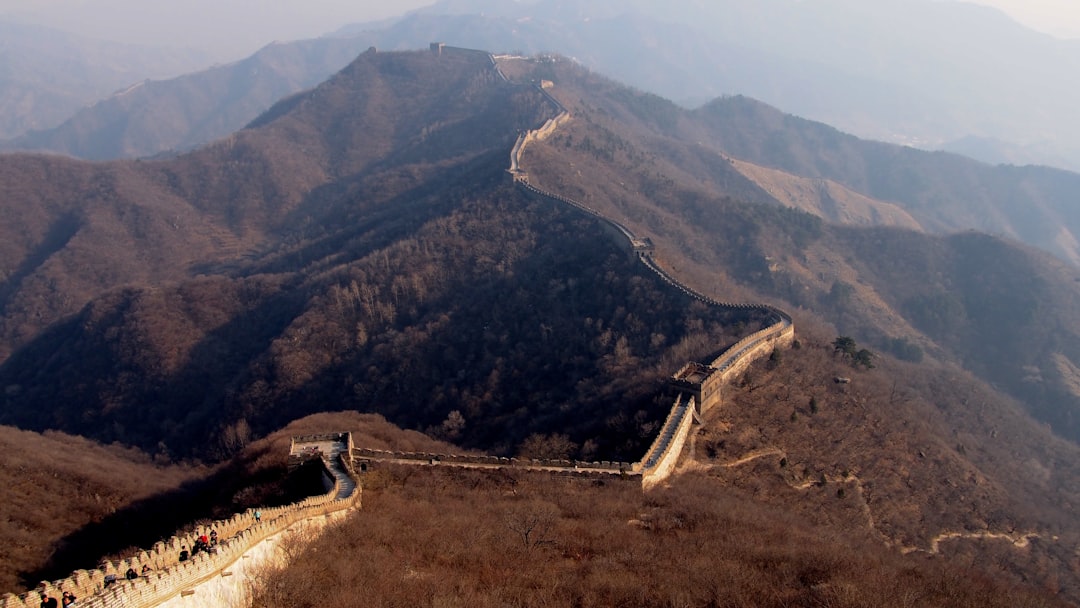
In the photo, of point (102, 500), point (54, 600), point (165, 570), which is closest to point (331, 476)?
point (102, 500)

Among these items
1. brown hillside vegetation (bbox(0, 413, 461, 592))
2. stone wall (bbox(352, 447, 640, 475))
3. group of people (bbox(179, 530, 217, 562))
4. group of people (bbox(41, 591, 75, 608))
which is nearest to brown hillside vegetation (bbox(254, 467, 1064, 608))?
stone wall (bbox(352, 447, 640, 475))

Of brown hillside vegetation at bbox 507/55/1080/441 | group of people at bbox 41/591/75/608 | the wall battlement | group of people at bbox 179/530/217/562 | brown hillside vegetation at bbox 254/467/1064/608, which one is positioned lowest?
brown hillside vegetation at bbox 507/55/1080/441

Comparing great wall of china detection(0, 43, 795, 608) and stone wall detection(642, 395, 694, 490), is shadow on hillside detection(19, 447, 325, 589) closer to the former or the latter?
great wall of china detection(0, 43, 795, 608)

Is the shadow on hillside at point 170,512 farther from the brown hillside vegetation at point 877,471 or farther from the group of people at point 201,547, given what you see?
the brown hillside vegetation at point 877,471

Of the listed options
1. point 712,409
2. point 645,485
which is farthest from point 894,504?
point 645,485

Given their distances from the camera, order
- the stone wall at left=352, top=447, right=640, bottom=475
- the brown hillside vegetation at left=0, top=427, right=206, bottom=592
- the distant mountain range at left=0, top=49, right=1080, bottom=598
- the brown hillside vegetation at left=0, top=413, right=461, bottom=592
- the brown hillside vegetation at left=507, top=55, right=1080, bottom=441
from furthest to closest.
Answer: the brown hillside vegetation at left=507, top=55, right=1080, bottom=441 < the distant mountain range at left=0, top=49, right=1080, bottom=598 < the stone wall at left=352, top=447, right=640, bottom=475 < the brown hillside vegetation at left=0, top=413, right=461, bottom=592 < the brown hillside vegetation at left=0, top=427, right=206, bottom=592

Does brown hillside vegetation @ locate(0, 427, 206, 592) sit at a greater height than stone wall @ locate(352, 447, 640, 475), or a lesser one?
lesser
